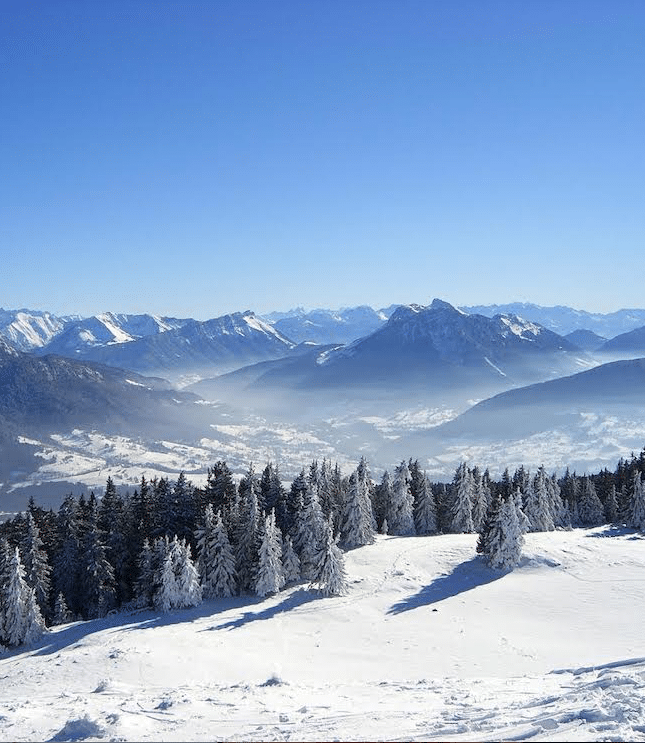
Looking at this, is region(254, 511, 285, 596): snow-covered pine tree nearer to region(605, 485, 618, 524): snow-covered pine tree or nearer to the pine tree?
the pine tree

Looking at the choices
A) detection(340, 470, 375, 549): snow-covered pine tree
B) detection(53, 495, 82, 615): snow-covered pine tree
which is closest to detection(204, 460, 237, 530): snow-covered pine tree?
detection(340, 470, 375, 549): snow-covered pine tree

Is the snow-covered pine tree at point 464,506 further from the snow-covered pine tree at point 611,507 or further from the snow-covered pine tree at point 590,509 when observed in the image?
the snow-covered pine tree at point 611,507

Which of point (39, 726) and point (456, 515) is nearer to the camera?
point (39, 726)

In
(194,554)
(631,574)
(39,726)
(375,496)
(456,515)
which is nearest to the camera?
(39,726)

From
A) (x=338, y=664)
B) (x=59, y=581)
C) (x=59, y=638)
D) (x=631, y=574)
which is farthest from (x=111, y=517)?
(x=631, y=574)

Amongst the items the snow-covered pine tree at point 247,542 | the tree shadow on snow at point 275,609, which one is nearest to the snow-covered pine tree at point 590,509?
the tree shadow on snow at point 275,609

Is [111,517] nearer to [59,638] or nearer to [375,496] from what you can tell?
[59,638]
